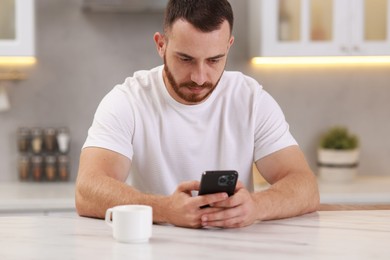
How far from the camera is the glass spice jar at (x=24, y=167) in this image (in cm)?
396

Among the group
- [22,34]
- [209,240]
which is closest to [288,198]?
[209,240]

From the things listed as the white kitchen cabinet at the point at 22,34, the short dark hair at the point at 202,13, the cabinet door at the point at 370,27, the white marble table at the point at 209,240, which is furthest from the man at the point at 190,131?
the cabinet door at the point at 370,27

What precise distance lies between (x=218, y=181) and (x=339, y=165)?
2.20 meters

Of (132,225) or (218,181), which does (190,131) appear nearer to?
(218,181)

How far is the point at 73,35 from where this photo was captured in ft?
13.2

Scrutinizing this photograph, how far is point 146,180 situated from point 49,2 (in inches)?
71.4

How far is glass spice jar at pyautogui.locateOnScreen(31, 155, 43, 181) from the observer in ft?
13.0

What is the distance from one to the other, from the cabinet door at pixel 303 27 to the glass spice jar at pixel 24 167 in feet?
4.39

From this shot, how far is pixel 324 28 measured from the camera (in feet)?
12.6

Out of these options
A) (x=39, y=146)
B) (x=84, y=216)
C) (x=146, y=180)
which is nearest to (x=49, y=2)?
(x=39, y=146)

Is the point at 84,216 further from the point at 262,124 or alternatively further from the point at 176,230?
the point at 262,124

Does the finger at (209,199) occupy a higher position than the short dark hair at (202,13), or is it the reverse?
the short dark hair at (202,13)

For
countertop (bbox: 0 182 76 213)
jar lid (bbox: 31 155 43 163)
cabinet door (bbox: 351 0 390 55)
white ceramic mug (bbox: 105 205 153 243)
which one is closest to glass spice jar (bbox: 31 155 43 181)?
jar lid (bbox: 31 155 43 163)

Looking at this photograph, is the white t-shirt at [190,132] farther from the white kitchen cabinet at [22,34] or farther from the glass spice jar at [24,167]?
the glass spice jar at [24,167]
